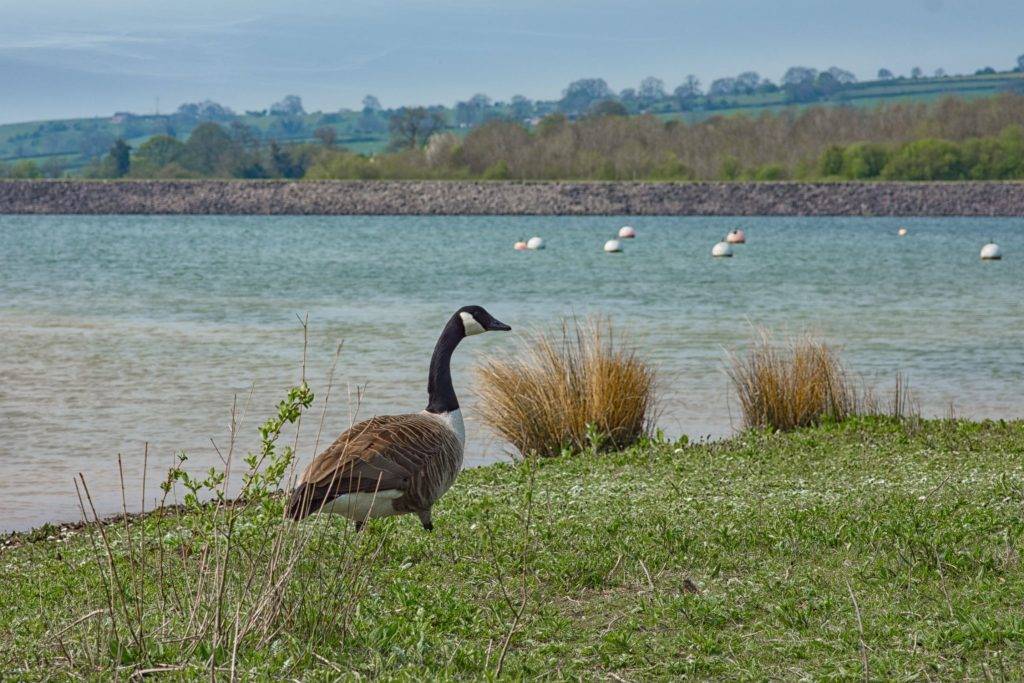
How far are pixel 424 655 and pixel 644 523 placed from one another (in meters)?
2.99

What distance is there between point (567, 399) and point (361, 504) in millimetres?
6043

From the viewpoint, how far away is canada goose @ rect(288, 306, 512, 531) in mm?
7039

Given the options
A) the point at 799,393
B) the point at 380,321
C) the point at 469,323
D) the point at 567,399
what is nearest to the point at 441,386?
the point at 469,323

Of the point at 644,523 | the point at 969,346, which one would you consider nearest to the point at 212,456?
the point at 644,523

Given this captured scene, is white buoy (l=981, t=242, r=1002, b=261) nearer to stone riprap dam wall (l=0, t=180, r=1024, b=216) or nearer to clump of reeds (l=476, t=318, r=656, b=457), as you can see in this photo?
clump of reeds (l=476, t=318, r=656, b=457)

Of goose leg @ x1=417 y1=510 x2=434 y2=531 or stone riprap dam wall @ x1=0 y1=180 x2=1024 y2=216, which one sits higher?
goose leg @ x1=417 y1=510 x2=434 y2=531

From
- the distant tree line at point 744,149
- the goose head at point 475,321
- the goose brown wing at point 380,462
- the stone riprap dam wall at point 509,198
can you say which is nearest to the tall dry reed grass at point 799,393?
the goose head at point 475,321

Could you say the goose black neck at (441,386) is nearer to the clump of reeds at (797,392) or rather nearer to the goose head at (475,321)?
the goose head at (475,321)

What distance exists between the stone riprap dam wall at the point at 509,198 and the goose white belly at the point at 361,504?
97.9 metres

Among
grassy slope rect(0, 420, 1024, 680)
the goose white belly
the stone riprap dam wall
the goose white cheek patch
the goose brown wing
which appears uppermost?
the goose white cheek patch

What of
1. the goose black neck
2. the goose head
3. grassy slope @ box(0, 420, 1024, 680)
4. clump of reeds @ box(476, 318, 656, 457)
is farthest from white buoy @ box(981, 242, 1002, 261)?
the goose black neck

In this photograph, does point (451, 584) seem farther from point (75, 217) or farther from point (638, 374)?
point (75, 217)

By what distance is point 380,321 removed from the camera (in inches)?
1168

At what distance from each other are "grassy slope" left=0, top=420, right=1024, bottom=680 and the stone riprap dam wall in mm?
94609
